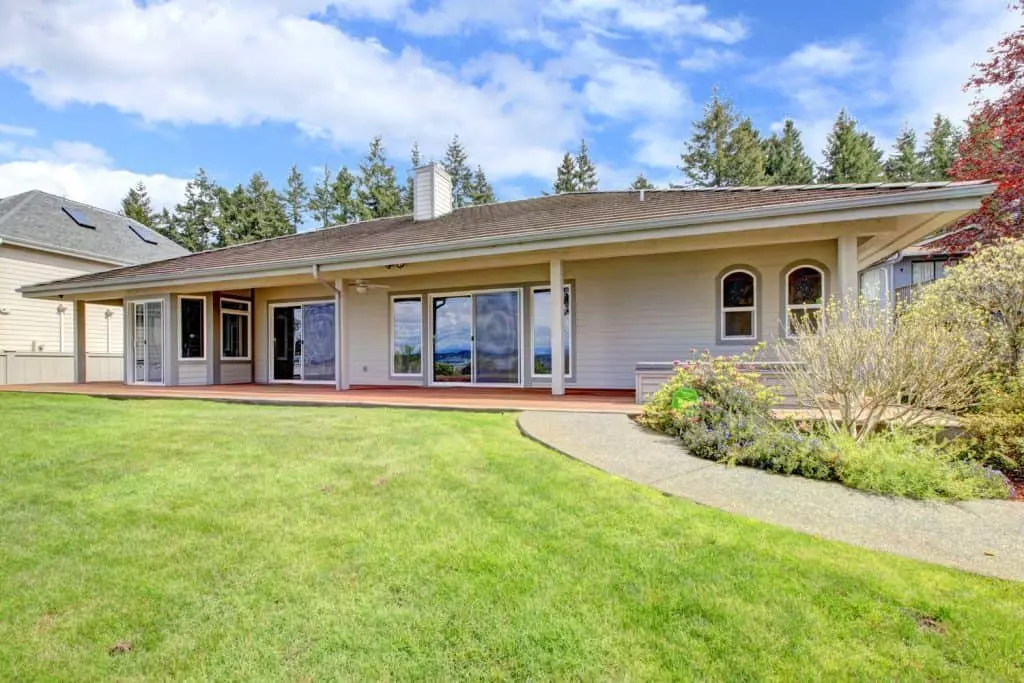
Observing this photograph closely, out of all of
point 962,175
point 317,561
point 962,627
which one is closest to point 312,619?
point 317,561

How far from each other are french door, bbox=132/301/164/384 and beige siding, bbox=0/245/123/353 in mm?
6388

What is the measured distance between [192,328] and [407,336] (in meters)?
5.58

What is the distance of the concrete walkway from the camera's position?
3.06 metres

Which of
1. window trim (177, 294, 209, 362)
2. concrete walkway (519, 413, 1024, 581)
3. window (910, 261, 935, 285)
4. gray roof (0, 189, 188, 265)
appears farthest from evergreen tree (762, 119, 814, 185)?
gray roof (0, 189, 188, 265)

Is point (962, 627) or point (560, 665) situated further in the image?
point (962, 627)

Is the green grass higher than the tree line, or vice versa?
the tree line

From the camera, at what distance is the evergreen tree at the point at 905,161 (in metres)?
32.8

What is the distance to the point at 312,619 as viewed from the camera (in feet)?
7.64

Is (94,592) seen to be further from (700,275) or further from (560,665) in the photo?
(700,275)

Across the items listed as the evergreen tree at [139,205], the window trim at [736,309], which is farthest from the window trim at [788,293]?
the evergreen tree at [139,205]

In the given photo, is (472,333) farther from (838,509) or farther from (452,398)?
(838,509)

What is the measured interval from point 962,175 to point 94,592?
16.9 m

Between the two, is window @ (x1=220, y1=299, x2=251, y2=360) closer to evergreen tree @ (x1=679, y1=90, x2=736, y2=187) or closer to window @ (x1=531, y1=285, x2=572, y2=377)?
window @ (x1=531, y1=285, x2=572, y2=377)

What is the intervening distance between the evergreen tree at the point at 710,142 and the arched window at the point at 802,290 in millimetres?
26042
